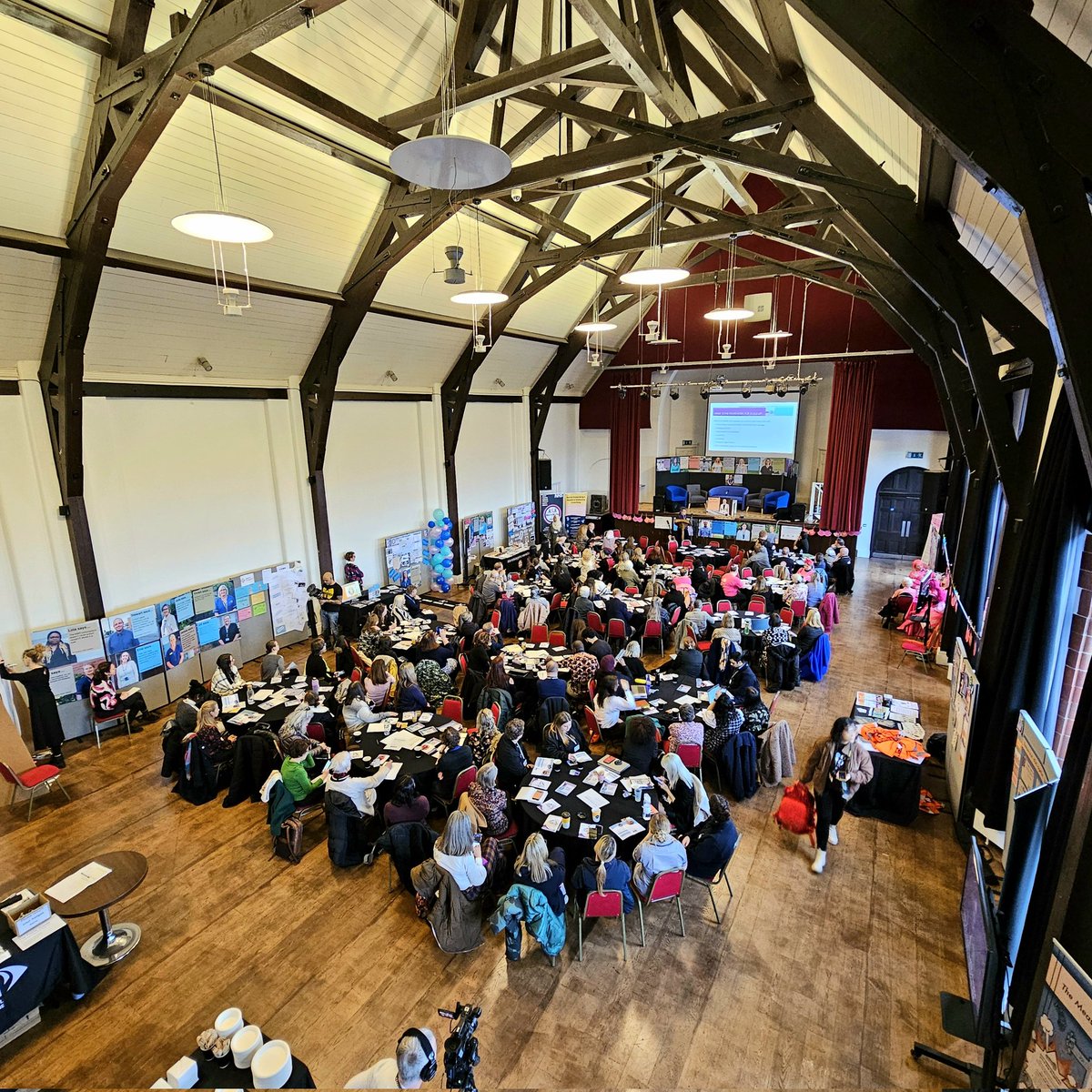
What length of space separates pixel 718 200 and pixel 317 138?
10.1 m

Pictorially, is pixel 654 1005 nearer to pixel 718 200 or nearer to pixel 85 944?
pixel 85 944

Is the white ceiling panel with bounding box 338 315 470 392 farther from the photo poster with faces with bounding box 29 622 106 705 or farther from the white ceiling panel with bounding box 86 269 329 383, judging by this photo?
the photo poster with faces with bounding box 29 622 106 705

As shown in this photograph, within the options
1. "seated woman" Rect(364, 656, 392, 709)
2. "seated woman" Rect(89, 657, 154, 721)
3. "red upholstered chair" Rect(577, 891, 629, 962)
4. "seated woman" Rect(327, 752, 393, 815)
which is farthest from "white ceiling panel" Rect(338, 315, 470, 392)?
"red upholstered chair" Rect(577, 891, 629, 962)

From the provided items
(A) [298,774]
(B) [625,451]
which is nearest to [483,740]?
(A) [298,774]

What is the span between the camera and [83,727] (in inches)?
290

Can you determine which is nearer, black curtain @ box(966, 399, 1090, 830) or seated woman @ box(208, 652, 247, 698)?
black curtain @ box(966, 399, 1090, 830)

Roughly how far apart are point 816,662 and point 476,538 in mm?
8330

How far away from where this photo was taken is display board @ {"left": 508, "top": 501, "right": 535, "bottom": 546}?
1554 centimetres

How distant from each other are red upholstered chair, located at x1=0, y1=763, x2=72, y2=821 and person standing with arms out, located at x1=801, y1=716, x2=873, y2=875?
7302mm

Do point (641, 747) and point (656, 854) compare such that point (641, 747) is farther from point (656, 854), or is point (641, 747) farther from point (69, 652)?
point (69, 652)

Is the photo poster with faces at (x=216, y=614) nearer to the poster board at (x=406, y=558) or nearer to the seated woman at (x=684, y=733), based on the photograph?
the poster board at (x=406, y=558)

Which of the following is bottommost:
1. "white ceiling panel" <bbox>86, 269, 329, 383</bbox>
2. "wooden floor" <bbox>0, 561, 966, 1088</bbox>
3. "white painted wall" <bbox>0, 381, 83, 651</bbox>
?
"wooden floor" <bbox>0, 561, 966, 1088</bbox>

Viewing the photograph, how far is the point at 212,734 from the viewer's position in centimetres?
595

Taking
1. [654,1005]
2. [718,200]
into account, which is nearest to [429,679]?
[654,1005]
